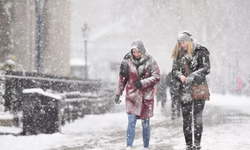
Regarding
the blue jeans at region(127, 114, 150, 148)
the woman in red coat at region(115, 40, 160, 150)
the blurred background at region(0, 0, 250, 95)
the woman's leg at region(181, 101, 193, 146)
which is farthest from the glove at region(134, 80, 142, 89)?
the blurred background at region(0, 0, 250, 95)

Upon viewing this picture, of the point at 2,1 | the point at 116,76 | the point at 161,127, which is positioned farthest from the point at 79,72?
the point at 161,127

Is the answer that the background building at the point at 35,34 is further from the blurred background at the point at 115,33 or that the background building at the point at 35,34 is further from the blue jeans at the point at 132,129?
the blue jeans at the point at 132,129

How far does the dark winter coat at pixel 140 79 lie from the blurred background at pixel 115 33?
6270mm

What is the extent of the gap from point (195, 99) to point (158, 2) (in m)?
49.6

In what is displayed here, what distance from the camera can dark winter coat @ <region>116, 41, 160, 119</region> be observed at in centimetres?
632

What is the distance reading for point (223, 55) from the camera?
4616 cm

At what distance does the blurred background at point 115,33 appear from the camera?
15.6m

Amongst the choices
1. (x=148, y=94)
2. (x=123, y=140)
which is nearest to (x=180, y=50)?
(x=148, y=94)

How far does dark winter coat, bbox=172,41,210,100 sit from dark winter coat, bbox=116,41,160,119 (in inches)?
13.4

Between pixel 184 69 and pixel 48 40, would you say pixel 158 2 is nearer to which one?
pixel 48 40

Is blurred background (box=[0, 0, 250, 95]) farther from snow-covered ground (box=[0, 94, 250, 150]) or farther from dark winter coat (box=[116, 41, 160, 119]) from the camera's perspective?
dark winter coat (box=[116, 41, 160, 119])

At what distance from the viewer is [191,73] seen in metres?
6.35

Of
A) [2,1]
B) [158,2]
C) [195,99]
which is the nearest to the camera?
[195,99]

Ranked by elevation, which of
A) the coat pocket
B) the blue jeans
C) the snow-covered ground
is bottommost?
the snow-covered ground
